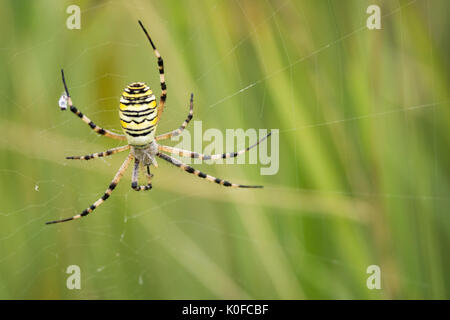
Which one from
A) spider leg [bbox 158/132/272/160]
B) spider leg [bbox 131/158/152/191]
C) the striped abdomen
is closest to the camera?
the striped abdomen

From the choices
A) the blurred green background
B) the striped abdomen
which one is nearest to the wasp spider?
the striped abdomen

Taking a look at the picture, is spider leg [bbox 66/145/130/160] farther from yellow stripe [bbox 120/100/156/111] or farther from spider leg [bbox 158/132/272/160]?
yellow stripe [bbox 120/100/156/111]

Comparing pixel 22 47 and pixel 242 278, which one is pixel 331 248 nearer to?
pixel 242 278

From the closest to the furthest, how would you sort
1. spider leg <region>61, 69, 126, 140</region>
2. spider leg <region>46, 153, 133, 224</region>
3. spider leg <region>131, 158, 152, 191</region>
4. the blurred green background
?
1. the blurred green background
2. spider leg <region>61, 69, 126, 140</region>
3. spider leg <region>46, 153, 133, 224</region>
4. spider leg <region>131, 158, 152, 191</region>

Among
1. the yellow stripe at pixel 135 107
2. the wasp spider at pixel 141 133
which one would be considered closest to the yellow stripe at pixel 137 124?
the wasp spider at pixel 141 133

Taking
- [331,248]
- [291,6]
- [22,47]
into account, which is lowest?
[331,248]

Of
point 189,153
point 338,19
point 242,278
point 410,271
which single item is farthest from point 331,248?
point 189,153

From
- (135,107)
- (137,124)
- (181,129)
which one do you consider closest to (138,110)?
(135,107)

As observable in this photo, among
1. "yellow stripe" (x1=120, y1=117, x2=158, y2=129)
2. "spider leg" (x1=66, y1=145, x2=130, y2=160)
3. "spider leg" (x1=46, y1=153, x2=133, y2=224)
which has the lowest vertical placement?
"spider leg" (x1=46, y1=153, x2=133, y2=224)

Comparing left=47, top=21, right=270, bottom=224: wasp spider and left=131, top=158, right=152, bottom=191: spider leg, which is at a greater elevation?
left=47, top=21, right=270, bottom=224: wasp spider
